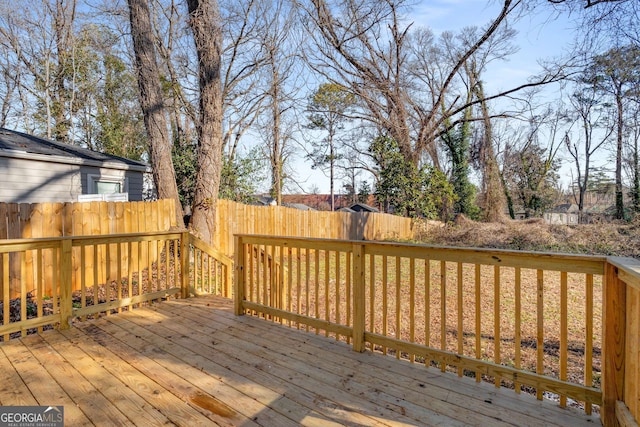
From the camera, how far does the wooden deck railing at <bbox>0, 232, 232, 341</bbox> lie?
10.4 feet

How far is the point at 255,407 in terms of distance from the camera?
2.08 metres

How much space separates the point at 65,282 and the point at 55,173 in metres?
5.22

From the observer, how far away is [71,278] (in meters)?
3.40

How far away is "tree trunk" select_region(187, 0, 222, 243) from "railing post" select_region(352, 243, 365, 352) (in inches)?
183

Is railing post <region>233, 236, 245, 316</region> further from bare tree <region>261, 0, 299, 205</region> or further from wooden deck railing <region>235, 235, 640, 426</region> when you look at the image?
bare tree <region>261, 0, 299, 205</region>

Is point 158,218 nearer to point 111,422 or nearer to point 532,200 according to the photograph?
point 111,422

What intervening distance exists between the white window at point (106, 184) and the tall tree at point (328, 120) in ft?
29.7

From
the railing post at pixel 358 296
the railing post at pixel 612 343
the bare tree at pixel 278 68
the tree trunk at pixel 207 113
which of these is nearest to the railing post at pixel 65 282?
the railing post at pixel 358 296

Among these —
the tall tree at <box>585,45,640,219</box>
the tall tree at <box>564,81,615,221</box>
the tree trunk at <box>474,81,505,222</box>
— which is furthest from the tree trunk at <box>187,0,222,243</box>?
the tall tree at <box>564,81,615,221</box>

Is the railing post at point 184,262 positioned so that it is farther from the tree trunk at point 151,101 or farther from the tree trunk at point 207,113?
the tree trunk at point 151,101

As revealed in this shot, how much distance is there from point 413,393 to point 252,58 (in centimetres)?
1228

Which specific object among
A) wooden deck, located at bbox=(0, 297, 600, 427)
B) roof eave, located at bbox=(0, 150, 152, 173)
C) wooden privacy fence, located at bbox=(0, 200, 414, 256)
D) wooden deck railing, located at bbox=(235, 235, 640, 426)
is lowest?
wooden deck, located at bbox=(0, 297, 600, 427)

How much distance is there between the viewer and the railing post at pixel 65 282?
3396 millimetres

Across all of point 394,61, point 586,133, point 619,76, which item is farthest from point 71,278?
point 586,133
